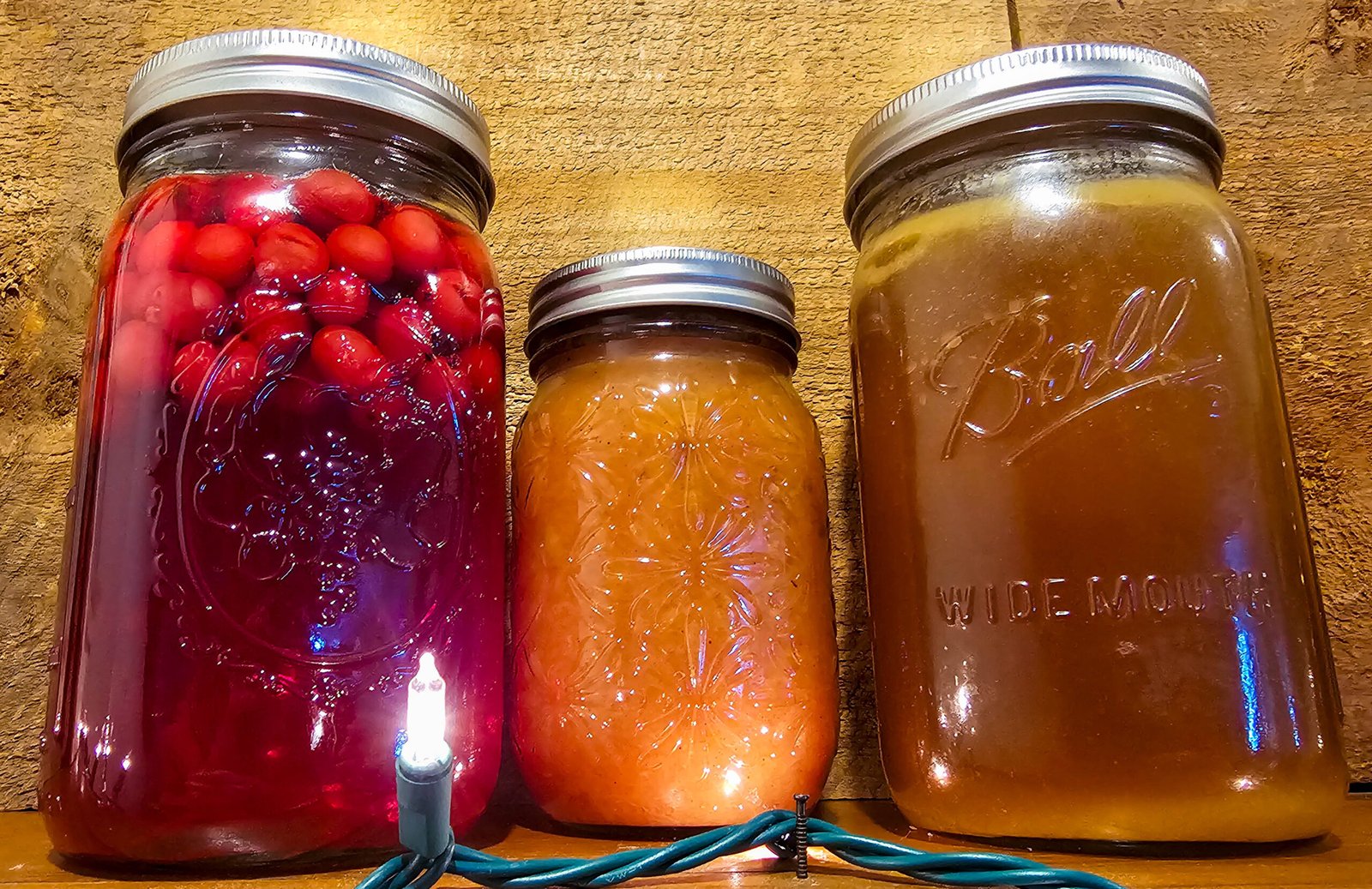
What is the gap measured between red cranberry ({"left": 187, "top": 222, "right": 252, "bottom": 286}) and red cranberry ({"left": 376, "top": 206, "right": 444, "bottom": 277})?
3.1 inches

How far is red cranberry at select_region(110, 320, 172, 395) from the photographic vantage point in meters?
0.55

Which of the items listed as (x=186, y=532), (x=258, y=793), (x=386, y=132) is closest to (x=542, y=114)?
(x=386, y=132)

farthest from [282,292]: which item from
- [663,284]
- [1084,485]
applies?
[1084,485]

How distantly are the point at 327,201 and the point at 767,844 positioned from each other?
1.41ft

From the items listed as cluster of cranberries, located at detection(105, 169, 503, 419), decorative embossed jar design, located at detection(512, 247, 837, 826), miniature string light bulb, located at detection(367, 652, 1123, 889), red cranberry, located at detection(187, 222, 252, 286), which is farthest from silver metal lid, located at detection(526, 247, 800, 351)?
miniature string light bulb, located at detection(367, 652, 1123, 889)

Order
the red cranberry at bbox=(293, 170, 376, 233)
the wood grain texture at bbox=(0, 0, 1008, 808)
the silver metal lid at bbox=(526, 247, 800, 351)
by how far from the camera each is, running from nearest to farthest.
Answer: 1. the red cranberry at bbox=(293, 170, 376, 233)
2. the silver metal lid at bbox=(526, 247, 800, 351)
3. the wood grain texture at bbox=(0, 0, 1008, 808)

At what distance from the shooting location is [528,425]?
73 cm

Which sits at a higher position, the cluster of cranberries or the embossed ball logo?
the cluster of cranberries

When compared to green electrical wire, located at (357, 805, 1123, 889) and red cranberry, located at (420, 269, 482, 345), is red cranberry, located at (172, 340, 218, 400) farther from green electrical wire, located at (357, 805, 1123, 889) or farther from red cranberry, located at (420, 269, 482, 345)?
green electrical wire, located at (357, 805, 1123, 889)

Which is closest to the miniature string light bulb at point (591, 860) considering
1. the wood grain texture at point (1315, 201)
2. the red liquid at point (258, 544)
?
the red liquid at point (258, 544)

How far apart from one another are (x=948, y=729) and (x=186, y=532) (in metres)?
0.44

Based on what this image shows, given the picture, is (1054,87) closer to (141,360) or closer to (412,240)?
(412,240)

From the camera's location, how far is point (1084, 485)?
1.88ft

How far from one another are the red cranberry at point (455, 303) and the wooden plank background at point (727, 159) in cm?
20
